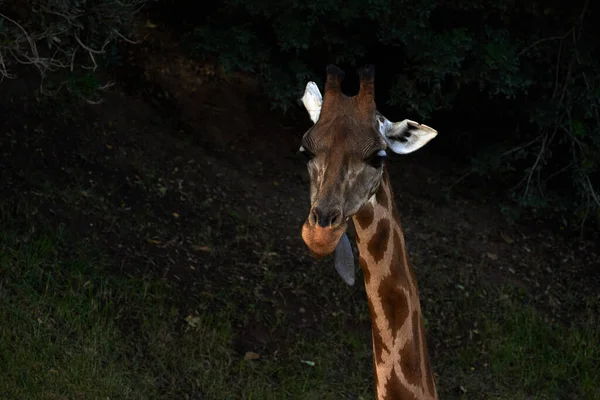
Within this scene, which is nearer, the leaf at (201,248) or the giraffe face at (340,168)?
the giraffe face at (340,168)

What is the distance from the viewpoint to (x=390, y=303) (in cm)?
A: 438

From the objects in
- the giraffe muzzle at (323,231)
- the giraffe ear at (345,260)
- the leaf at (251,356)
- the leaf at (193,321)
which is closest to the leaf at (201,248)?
the leaf at (193,321)

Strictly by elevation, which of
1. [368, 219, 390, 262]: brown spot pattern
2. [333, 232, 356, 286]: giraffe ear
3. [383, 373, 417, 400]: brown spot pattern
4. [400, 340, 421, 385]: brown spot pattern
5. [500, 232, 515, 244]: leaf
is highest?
[333, 232, 356, 286]: giraffe ear

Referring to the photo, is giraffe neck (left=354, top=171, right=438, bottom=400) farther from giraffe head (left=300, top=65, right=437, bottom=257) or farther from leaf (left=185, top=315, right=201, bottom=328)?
leaf (left=185, top=315, right=201, bottom=328)

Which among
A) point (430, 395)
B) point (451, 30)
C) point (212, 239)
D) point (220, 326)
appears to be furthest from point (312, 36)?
point (430, 395)

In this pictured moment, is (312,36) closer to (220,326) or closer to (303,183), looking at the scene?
(303,183)

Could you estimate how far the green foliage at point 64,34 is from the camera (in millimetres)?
6762

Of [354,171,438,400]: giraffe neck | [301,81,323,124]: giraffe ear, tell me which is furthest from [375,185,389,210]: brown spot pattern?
[301,81,323,124]: giraffe ear

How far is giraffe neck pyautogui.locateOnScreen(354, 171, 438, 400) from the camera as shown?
432 cm

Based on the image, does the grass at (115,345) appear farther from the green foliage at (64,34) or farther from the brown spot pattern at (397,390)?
the brown spot pattern at (397,390)

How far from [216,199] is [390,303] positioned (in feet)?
12.2

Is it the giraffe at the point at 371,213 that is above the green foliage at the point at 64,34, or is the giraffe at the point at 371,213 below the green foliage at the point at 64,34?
above

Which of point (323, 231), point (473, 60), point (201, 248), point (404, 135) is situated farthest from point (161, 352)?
point (473, 60)

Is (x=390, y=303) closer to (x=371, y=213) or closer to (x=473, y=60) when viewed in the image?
(x=371, y=213)
